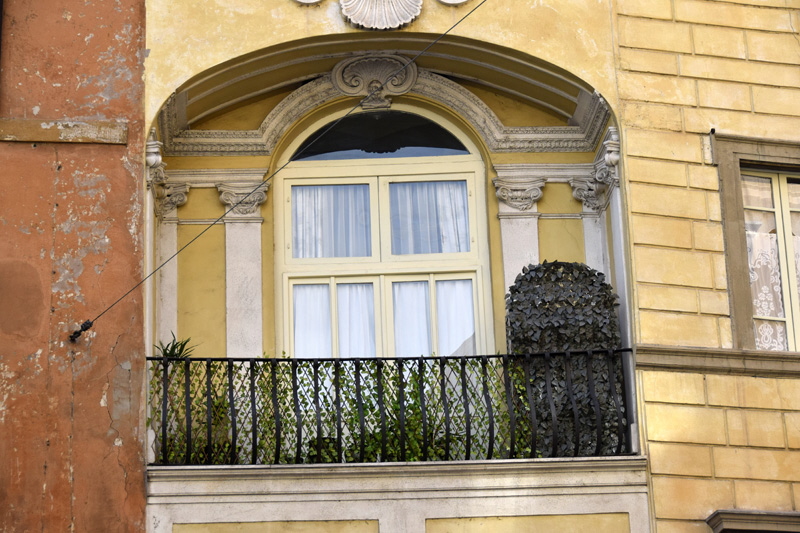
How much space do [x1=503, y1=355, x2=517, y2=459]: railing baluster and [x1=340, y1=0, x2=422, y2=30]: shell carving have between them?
2866 mm

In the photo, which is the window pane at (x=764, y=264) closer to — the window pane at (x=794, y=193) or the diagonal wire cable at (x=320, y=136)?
the window pane at (x=794, y=193)

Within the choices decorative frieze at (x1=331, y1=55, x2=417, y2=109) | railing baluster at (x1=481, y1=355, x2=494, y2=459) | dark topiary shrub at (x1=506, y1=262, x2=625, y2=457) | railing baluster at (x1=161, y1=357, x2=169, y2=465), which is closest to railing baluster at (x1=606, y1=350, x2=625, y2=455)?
dark topiary shrub at (x1=506, y1=262, x2=625, y2=457)

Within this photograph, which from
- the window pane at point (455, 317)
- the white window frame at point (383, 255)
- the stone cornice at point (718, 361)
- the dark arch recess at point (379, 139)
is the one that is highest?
the dark arch recess at point (379, 139)

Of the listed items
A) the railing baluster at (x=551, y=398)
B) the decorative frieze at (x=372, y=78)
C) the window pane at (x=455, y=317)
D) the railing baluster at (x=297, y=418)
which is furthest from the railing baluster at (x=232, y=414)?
the decorative frieze at (x=372, y=78)

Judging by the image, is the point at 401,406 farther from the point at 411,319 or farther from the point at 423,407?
the point at 411,319

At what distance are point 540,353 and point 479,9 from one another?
A: 290cm

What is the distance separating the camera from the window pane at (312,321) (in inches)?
484

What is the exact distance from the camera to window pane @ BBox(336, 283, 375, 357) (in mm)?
12305

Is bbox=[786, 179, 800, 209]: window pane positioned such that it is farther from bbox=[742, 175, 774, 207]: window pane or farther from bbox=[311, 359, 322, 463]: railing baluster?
bbox=[311, 359, 322, 463]: railing baluster

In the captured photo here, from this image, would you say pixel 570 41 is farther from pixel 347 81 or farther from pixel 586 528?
pixel 586 528

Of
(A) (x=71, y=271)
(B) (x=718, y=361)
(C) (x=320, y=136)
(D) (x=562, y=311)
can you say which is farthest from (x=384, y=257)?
(B) (x=718, y=361)

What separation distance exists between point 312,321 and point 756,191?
377 cm

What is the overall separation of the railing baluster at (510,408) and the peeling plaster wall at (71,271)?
2.73 metres

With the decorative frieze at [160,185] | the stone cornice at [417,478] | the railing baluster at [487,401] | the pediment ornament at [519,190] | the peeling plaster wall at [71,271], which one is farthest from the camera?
the pediment ornament at [519,190]
